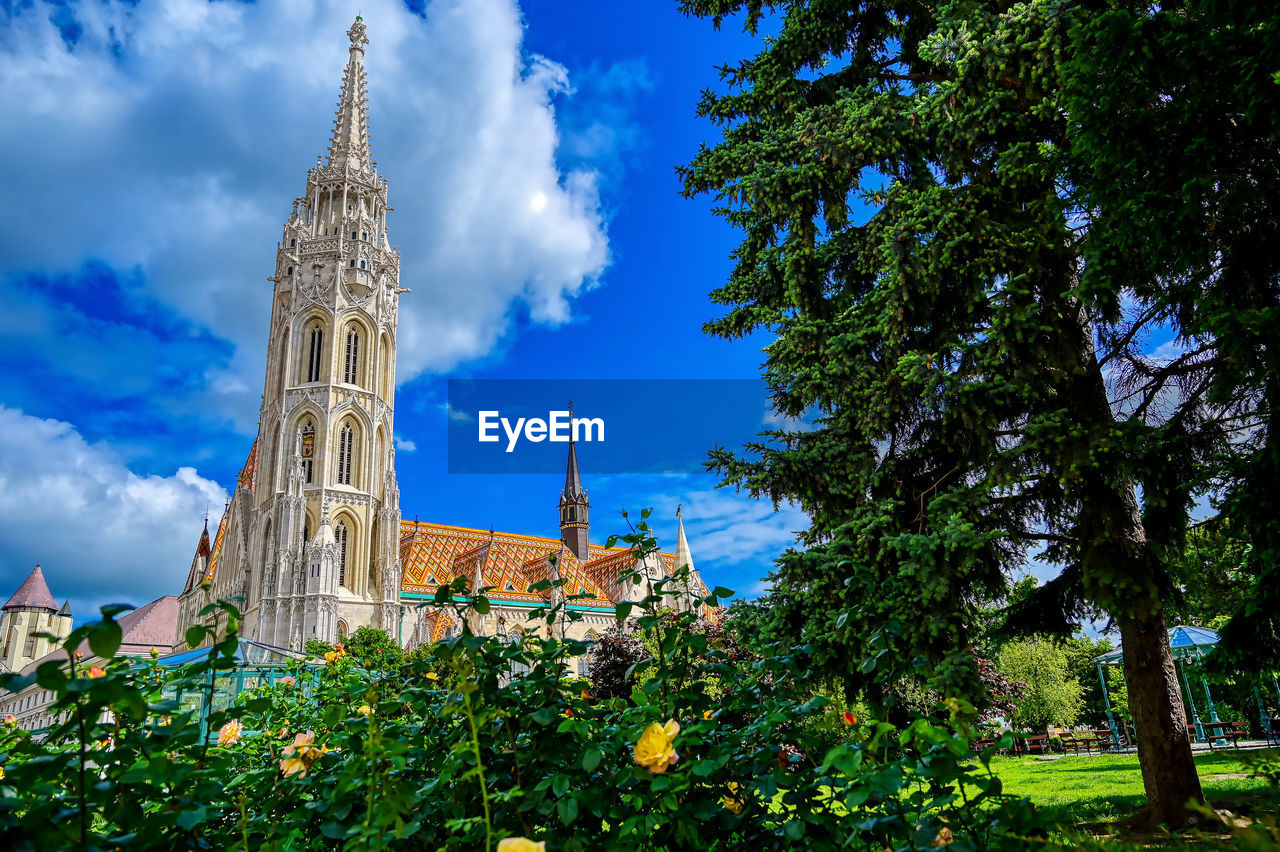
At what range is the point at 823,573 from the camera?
7.46 m

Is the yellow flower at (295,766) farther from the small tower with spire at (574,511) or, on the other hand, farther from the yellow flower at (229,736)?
the small tower with spire at (574,511)

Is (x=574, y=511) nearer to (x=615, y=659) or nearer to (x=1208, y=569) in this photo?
(x=615, y=659)

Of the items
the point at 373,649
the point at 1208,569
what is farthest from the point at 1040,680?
the point at 373,649

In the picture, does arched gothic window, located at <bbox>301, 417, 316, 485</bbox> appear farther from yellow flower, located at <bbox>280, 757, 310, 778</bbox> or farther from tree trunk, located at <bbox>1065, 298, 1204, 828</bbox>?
yellow flower, located at <bbox>280, 757, 310, 778</bbox>

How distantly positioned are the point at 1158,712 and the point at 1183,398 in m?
3.17

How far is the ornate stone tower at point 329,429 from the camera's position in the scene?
45625 millimetres

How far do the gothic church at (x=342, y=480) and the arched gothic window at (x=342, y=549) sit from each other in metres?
0.09

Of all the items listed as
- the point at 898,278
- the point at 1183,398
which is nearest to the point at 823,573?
the point at 898,278

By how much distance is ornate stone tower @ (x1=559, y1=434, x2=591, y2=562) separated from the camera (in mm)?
66750

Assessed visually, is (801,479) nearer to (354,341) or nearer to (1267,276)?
(1267,276)

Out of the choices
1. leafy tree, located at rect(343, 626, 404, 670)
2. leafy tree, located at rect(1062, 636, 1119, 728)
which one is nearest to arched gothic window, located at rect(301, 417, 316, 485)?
leafy tree, located at rect(343, 626, 404, 670)

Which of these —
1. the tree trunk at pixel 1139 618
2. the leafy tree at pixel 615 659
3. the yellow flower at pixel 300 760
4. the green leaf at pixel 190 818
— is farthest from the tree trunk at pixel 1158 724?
the leafy tree at pixel 615 659

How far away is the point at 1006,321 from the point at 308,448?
1956 inches

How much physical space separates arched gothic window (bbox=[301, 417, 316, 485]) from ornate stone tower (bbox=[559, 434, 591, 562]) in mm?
22220
